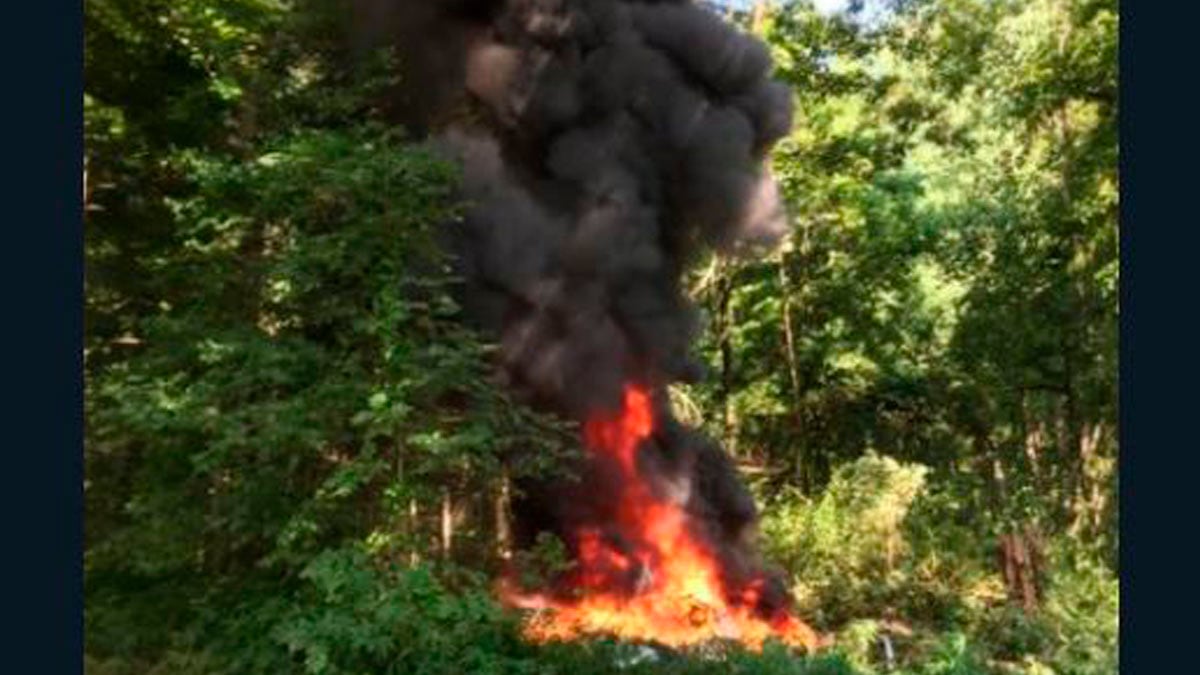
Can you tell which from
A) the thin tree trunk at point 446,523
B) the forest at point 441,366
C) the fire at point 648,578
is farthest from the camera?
the fire at point 648,578

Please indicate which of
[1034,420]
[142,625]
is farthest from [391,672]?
[1034,420]

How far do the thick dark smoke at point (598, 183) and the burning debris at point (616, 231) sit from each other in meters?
0.02

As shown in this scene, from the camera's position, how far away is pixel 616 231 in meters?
14.6

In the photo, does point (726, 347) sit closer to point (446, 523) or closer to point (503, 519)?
point (503, 519)

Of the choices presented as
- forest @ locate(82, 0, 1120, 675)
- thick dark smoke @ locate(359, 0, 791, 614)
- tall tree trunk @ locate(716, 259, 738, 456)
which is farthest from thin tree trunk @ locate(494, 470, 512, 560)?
tall tree trunk @ locate(716, 259, 738, 456)

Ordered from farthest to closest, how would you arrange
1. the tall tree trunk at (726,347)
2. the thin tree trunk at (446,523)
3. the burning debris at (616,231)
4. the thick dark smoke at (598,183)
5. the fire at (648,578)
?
the tall tree trunk at (726,347) < the thick dark smoke at (598,183) < the burning debris at (616,231) < the fire at (648,578) < the thin tree trunk at (446,523)

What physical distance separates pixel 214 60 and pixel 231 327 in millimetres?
2588

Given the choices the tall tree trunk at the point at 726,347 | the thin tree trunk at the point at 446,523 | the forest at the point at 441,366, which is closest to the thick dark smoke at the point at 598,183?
the forest at the point at 441,366

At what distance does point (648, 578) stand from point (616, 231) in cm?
393

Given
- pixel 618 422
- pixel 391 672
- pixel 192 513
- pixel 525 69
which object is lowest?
pixel 391 672

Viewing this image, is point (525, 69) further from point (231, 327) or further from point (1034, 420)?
point (1034, 420)

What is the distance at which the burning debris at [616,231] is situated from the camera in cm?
1370

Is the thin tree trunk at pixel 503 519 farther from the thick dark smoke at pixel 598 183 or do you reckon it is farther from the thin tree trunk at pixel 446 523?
the thick dark smoke at pixel 598 183

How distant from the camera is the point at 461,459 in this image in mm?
9227
